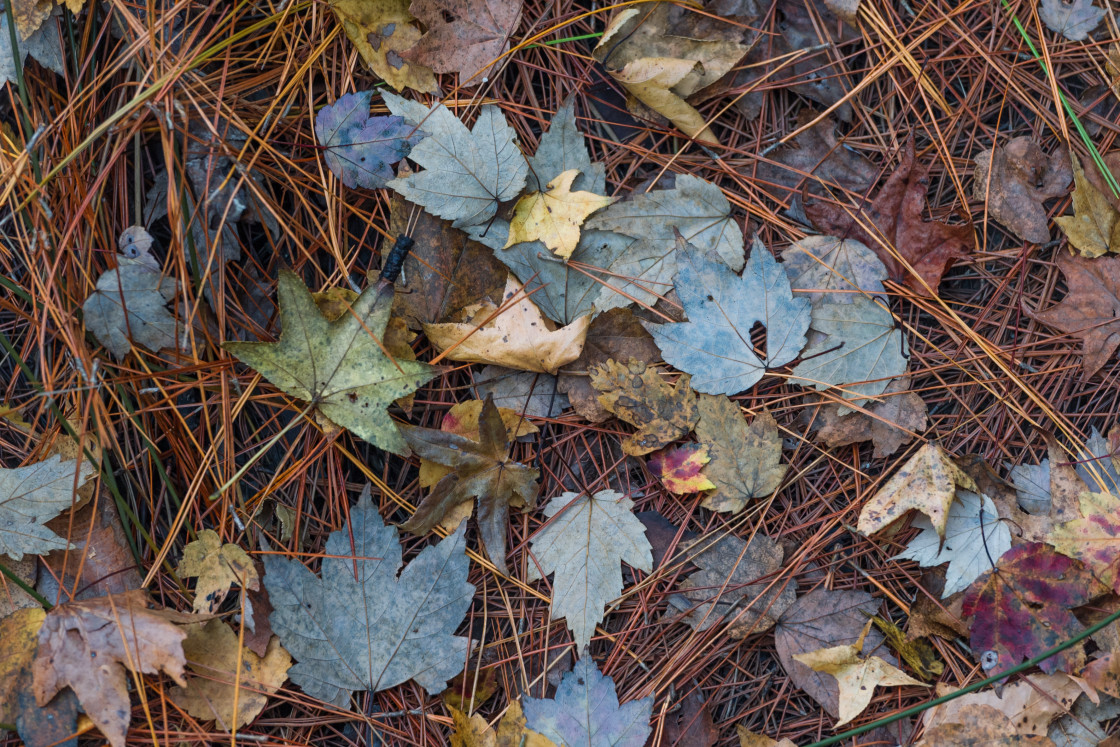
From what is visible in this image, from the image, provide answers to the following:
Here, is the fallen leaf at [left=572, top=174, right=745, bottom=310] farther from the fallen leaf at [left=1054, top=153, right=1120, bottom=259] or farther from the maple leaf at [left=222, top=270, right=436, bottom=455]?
the fallen leaf at [left=1054, top=153, right=1120, bottom=259]

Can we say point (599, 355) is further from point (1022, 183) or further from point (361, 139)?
point (1022, 183)

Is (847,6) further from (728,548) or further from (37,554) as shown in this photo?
(37,554)

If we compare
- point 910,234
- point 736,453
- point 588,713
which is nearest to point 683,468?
point 736,453

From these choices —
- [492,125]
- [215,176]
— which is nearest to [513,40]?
[492,125]

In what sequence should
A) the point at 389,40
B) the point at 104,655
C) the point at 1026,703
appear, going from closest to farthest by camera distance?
the point at 104,655 < the point at 1026,703 < the point at 389,40

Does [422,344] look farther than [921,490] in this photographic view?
Yes
